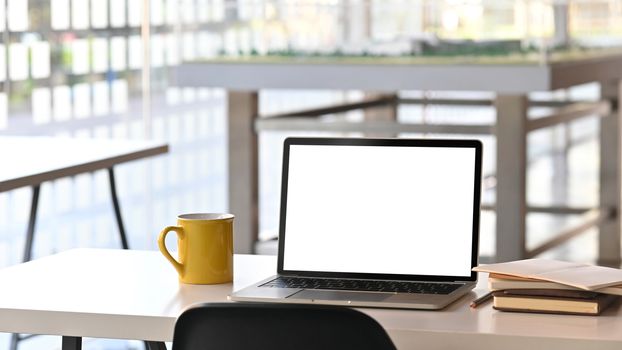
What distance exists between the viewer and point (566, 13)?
6871 millimetres

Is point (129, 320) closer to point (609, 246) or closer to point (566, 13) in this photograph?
point (609, 246)

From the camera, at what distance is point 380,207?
2.00 m

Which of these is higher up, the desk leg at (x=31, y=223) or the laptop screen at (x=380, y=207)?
the laptop screen at (x=380, y=207)

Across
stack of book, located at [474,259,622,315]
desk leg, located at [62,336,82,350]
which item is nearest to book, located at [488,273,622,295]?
stack of book, located at [474,259,622,315]

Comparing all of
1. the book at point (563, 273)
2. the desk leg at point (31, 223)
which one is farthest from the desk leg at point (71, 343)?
the desk leg at point (31, 223)

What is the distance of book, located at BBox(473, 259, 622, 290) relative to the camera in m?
1.75

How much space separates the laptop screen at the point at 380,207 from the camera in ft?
6.44

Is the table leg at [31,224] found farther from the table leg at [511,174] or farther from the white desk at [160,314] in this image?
the table leg at [511,174]

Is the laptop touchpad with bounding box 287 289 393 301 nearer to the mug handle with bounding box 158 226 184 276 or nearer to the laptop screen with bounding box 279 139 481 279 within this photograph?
the laptop screen with bounding box 279 139 481 279

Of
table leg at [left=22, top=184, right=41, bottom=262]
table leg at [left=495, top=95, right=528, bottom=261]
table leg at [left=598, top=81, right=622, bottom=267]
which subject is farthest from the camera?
table leg at [left=598, top=81, right=622, bottom=267]

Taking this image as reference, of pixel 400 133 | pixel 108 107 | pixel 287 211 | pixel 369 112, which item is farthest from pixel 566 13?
pixel 287 211

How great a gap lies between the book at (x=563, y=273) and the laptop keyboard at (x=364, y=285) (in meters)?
0.07

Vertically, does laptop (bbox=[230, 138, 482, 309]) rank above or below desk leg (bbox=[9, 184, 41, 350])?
above

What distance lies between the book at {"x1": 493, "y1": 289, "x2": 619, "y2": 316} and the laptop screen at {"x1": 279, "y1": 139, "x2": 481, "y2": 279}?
18 cm
